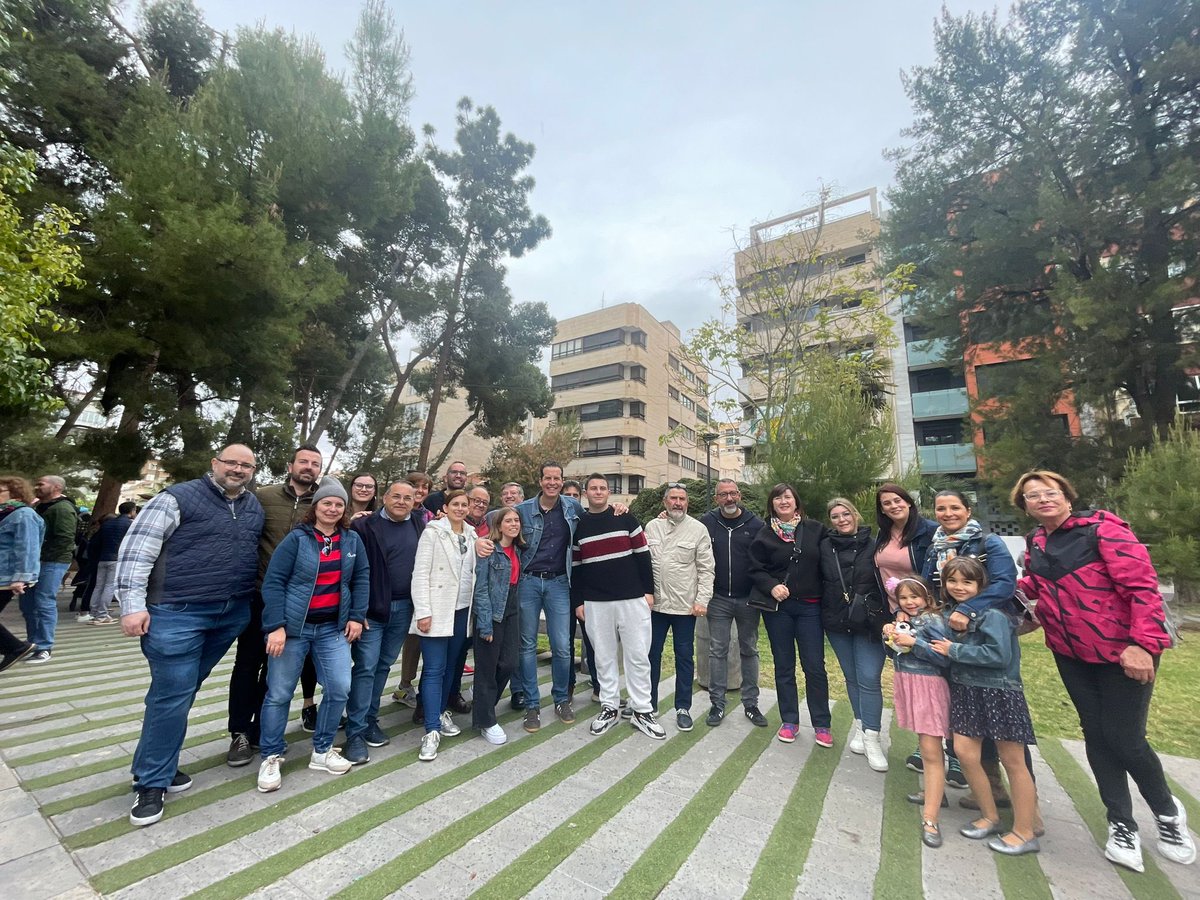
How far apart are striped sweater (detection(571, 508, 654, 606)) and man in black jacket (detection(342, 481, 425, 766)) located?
134cm

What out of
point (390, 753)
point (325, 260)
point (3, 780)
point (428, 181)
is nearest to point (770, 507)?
point (390, 753)

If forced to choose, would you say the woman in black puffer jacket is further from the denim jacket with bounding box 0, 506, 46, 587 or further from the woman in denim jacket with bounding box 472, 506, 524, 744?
the denim jacket with bounding box 0, 506, 46, 587

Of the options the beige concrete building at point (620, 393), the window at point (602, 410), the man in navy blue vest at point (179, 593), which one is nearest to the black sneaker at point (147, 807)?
the man in navy blue vest at point (179, 593)

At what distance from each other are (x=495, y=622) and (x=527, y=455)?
2070 centimetres

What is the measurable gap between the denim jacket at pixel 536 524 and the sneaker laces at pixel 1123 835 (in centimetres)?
343

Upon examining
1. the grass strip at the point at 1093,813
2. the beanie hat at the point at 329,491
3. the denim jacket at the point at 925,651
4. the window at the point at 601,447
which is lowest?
the grass strip at the point at 1093,813

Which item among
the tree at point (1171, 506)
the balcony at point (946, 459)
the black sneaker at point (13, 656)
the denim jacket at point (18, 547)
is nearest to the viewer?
the denim jacket at point (18, 547)

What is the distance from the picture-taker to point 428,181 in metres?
16.3

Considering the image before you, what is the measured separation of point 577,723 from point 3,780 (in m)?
3.52

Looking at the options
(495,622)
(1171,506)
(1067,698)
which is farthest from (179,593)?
(1171,506)

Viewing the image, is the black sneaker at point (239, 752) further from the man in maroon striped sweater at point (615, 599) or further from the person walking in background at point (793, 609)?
the person walking in background at point (793, 609)

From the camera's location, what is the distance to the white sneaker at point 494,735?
3.72 meters

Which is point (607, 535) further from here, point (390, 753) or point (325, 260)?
point (325, 260)

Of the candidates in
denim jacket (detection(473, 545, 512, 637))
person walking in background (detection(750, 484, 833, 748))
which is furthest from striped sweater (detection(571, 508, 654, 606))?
person walking in background (detection(750, 484, 833, 748))
